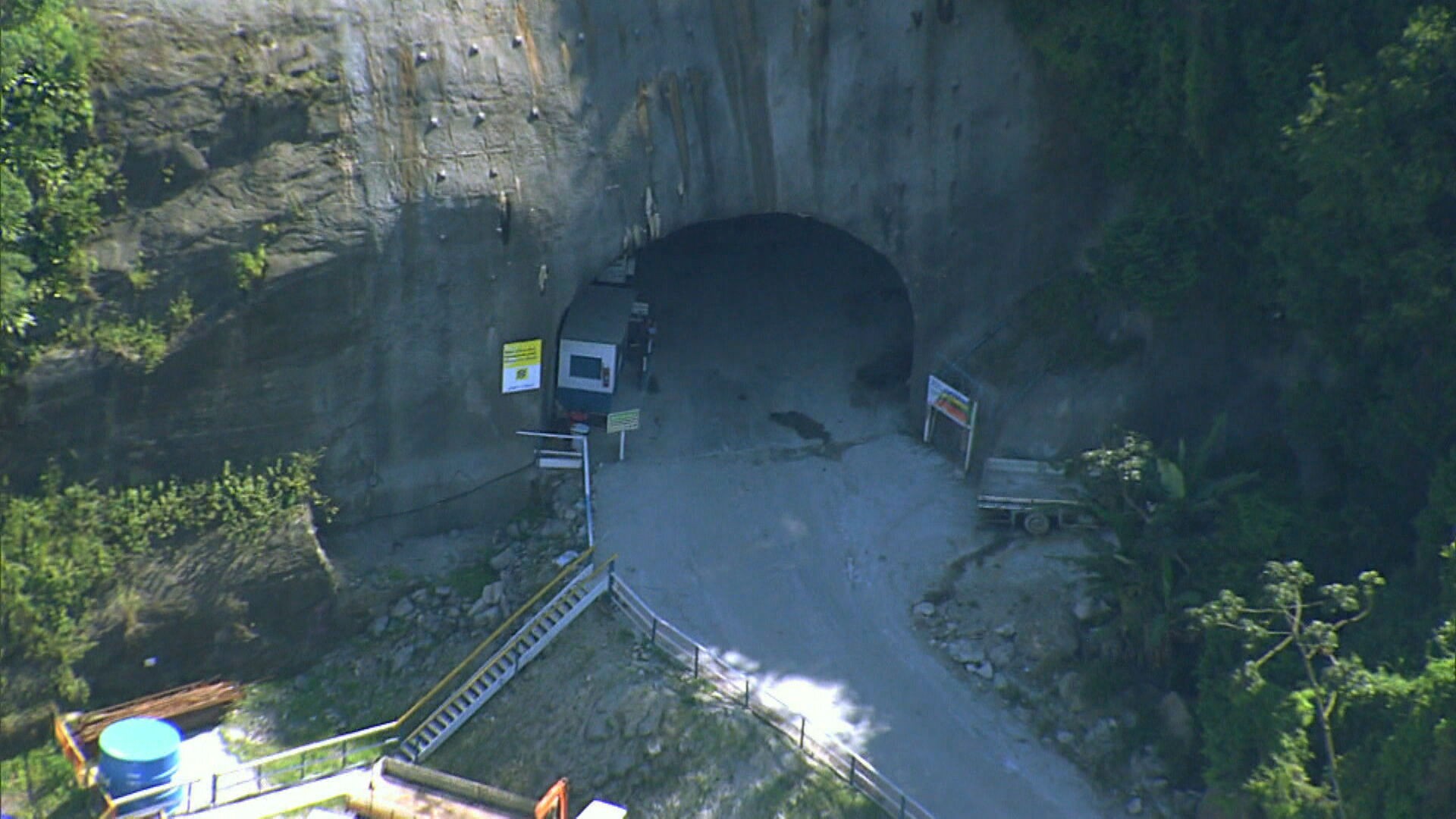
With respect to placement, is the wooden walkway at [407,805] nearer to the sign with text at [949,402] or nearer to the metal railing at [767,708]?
the metal railing at [767,708]

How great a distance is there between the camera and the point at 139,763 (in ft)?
117

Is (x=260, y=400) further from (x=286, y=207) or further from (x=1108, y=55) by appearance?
(x=1108, y=55)

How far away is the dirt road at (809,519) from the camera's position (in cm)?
3641

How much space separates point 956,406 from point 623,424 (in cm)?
695

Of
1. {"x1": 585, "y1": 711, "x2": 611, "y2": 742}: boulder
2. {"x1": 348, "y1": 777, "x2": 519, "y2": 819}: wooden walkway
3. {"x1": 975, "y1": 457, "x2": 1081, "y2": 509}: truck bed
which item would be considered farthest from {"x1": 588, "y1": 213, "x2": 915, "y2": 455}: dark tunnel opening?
{"x1": 348, "y1": 777, "x2": 519, "y2": 819}: wooden walkway

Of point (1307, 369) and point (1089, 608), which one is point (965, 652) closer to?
point (1089, 608)

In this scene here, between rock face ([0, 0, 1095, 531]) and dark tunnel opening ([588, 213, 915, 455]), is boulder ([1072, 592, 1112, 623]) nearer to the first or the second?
dark tunnel opening ([588, 213, 915, 455])

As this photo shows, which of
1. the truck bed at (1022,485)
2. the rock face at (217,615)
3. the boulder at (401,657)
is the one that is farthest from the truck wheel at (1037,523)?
the rock face at (217,615)

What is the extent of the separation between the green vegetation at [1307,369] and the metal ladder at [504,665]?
9772mm

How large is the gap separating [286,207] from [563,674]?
10.1 meters

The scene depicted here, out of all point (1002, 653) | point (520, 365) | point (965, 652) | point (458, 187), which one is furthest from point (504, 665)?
point (1002, 653)

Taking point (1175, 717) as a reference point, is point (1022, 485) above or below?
above

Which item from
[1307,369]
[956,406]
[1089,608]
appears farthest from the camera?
[956,406]

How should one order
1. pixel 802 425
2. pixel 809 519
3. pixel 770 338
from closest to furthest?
pixel 809 519 < pixel 802 425 < pixel 770 338
